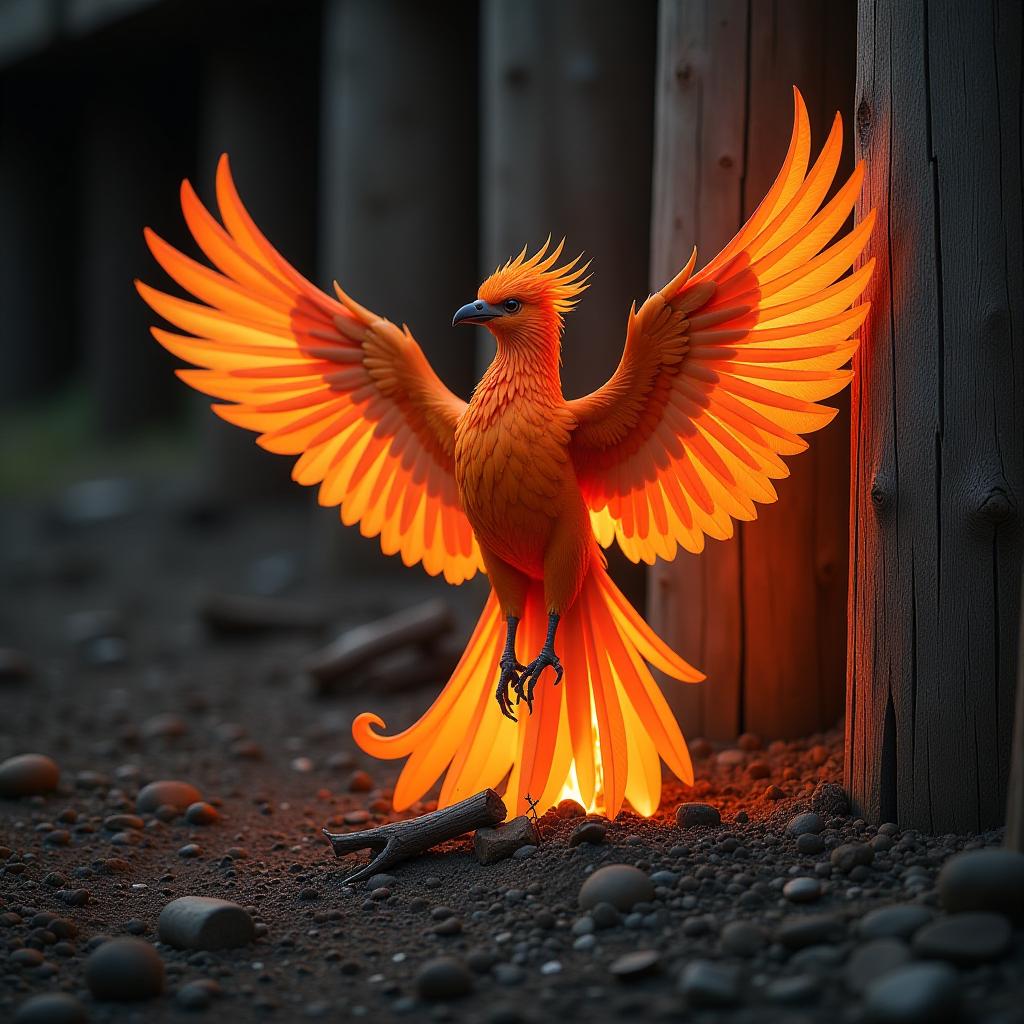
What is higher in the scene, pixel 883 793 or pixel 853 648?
pixel 853 648

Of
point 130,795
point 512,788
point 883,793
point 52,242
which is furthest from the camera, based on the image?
point 52,242

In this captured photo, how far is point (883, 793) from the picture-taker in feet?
8.74

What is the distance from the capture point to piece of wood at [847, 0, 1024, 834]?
8.15 feet

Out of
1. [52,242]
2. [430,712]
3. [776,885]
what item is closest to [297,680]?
[430,712]

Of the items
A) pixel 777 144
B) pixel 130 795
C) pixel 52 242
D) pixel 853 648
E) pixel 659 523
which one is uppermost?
pixel 52 242

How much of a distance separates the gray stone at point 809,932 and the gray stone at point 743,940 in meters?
0.03

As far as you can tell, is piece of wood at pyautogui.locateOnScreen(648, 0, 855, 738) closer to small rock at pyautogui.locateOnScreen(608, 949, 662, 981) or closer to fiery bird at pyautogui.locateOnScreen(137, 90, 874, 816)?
fiery bird at pyautogui.locateOnScreen(137, 90, 874, 816)

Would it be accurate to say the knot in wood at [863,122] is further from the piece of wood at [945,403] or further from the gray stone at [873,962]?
the gray stone at [873,962]

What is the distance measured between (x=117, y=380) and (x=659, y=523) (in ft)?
28.9

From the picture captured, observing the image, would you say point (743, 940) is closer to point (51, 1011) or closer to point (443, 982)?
point (443, 982)

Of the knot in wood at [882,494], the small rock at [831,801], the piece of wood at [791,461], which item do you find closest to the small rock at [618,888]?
the small rock at [831,801]

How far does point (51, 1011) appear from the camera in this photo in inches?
83.0

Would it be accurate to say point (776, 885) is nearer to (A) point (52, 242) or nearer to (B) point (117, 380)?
(B) point (117, 380)

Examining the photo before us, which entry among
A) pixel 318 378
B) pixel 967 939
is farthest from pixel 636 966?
pixel 318 378
